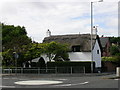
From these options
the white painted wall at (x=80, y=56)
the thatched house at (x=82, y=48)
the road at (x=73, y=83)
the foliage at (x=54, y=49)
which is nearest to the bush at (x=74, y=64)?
the foliage at (x=54, y=49)

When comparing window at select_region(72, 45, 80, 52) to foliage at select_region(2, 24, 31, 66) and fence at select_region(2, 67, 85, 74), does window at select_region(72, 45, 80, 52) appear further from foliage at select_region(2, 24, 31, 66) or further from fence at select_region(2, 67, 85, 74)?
fence at select_region(2, 67, 85, 74)

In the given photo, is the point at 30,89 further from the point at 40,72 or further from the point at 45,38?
the point at 45,38

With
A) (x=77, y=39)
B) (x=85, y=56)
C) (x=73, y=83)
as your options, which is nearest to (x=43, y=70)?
(x=85, y=56)

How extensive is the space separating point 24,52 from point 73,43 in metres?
12.9

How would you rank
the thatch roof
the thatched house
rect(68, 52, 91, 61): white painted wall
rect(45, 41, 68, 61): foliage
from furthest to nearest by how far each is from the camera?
the thatch roof < the thatched house < rect(68, 52, 91, 61): white painted wall < rect(45, 41, 68, 61): foliage

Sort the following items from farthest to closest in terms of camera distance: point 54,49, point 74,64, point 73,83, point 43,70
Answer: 1. point 74,64
2. point 54,49
3. point 43,70
4. point 73,83

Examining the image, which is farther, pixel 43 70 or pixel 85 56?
pixel 85 56

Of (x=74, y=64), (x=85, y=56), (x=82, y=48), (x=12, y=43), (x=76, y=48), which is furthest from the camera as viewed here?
(x=76, y=48)

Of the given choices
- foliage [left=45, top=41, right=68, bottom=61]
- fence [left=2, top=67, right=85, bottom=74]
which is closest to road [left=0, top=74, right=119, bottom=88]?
fence [left=2, top=67, right=85, bottom=74]

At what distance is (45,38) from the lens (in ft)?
177

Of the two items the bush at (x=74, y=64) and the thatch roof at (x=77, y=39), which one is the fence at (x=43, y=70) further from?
the thatch roof at (x=77, y=39)

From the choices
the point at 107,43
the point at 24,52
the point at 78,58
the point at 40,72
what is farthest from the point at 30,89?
the point at 107,43

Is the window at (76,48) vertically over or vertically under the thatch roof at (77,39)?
under

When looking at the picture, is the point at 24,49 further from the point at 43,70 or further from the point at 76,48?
the point at 76,48
